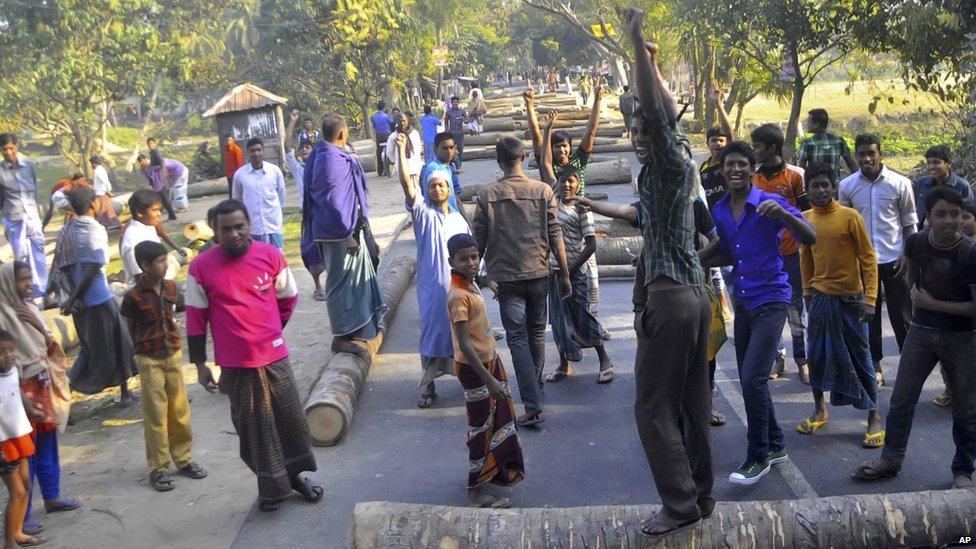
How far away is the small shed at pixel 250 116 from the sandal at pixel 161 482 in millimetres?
18470

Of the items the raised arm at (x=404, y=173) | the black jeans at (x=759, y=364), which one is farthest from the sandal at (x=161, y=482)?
the black jeans at (x=759, y=364)

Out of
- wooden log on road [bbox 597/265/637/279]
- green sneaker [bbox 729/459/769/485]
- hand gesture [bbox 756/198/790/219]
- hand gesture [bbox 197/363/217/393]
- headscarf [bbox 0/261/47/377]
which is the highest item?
hand gesture [bbox 756/198/790/219]

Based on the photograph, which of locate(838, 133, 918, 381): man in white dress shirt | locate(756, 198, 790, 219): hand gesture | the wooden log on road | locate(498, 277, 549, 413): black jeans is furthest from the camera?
the wooden log on road

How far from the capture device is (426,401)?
275 inches

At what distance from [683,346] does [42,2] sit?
77.5 ft

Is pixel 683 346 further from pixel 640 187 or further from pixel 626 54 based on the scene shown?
pixel 626 54

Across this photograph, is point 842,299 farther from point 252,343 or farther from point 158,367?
point 158,367

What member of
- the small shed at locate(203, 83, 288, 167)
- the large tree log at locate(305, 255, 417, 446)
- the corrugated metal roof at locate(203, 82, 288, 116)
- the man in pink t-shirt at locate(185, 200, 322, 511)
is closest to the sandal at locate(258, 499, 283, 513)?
the man in pink t-shirt at locate(185, 200, 322, 511)

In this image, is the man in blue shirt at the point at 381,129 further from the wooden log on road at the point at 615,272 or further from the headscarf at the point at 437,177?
→ the headscarf at the point at 437,177

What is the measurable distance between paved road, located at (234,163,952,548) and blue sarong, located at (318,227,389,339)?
1.64ft

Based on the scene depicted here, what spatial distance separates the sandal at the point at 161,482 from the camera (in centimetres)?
571

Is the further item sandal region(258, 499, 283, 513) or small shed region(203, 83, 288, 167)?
small shed region(203, 83, 288, 167)

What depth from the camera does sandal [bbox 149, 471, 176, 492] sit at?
18.7ft

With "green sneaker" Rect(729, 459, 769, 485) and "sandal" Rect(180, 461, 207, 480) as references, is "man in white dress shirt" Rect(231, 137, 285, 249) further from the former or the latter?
"green sneaker" Rect(729, 459, 769, 485)
